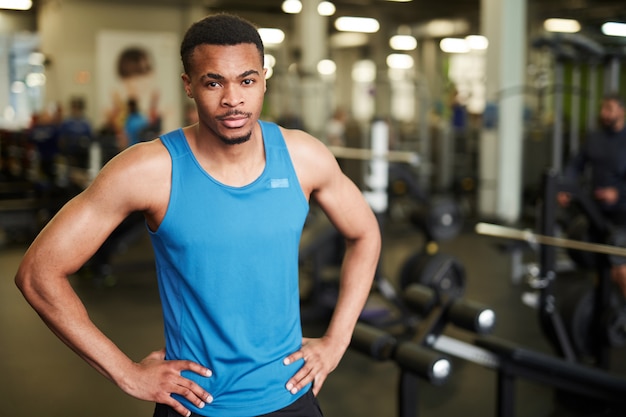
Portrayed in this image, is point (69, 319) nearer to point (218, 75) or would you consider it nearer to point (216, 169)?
point (216, 169)

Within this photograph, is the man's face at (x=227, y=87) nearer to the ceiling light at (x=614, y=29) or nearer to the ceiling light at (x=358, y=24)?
the ceiling light at (x=614, y=29)

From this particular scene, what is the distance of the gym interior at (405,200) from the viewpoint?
9.02 ft

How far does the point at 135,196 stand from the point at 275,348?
12.9 inches

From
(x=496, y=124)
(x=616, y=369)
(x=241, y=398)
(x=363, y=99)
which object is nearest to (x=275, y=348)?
(x=241, y=398)

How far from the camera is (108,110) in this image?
1096 cm

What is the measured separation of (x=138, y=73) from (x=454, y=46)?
6262 millimetres

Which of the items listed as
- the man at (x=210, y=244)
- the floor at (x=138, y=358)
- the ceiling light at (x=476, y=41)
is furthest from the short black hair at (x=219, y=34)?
the ceiling light at (x=476, y=41)

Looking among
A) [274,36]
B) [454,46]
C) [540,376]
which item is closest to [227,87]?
[540,376]

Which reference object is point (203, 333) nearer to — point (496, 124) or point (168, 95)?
point (496, 124)

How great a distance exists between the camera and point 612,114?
4340 mm

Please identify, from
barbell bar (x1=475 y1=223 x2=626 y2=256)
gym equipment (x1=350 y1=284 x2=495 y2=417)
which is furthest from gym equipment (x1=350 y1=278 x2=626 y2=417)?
barbell bar (x1=475 y1=223 x2=626 y2=256)

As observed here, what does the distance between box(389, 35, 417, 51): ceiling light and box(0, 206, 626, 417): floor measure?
1003cm

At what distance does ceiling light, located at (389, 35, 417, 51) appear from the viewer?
1439 cm

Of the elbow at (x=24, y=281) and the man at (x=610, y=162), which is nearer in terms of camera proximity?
the elbow at (x=24, y=281)
